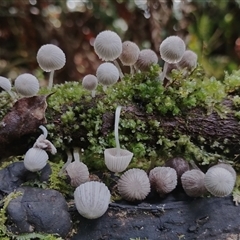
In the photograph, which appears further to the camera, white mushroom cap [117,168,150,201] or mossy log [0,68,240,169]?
mossy log [0,68,240,169]

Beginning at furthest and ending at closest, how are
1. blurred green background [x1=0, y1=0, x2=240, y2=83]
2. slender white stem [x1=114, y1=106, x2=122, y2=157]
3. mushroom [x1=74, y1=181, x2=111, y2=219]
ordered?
blurred green background [x1=0, y1=0, x2=240, y2=83]
slender white stem [x1=114, y1=106, x2=122, y2=157]
mushroom [x1=74, y1=181, x2=111, y2=219]

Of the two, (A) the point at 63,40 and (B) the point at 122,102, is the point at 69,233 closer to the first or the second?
(B) the point at 122,102

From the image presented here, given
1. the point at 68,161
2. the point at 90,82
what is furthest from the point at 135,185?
the point at 90,82

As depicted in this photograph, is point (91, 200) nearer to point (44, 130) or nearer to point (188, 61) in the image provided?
point (44, 130)

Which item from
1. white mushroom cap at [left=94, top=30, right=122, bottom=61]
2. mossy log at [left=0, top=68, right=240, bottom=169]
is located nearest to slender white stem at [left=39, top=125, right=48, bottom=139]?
mossy log at [left=0, top=68, right=240, bottom=169]

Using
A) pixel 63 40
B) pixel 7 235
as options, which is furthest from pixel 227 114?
pixel 63 40

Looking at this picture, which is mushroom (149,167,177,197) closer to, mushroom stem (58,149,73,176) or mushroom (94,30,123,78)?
mushroom stem (58,149,73,176)
